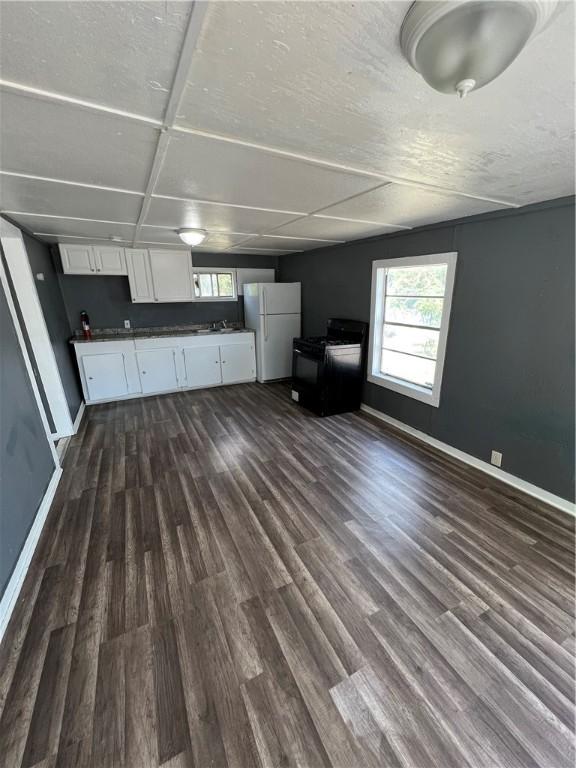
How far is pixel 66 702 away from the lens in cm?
120

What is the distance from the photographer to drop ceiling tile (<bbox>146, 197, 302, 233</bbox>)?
2.17 m

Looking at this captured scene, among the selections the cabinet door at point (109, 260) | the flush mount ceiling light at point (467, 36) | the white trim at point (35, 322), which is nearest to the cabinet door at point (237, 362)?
the cabinet door at point (109, 260)

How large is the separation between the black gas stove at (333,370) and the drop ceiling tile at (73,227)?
7.80 feet

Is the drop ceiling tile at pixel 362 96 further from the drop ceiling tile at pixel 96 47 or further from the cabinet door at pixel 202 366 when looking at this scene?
the cabinet door at pixel 202 366

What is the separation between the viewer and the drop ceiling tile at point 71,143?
3.37ft

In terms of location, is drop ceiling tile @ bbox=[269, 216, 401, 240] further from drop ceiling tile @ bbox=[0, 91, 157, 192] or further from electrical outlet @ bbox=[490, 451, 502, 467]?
electrical outlet @ bbox=[490, 451, 502, 467]

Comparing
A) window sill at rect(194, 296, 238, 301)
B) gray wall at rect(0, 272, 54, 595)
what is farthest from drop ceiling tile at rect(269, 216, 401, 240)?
gray wall at rect(0, 272, 54, 595)

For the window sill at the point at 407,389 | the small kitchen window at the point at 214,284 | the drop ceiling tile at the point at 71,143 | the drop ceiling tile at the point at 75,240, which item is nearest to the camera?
the drop ceiling tile at the point at 71,143

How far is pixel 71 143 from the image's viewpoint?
4.07ft

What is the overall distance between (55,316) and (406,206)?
4.08 m

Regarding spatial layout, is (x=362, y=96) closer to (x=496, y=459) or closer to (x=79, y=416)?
(x=496, y=459)

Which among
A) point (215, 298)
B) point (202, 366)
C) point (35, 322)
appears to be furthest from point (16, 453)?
point (215, 298)

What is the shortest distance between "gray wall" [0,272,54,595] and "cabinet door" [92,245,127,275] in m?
2.25

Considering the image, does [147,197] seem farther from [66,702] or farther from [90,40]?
[66,702]
